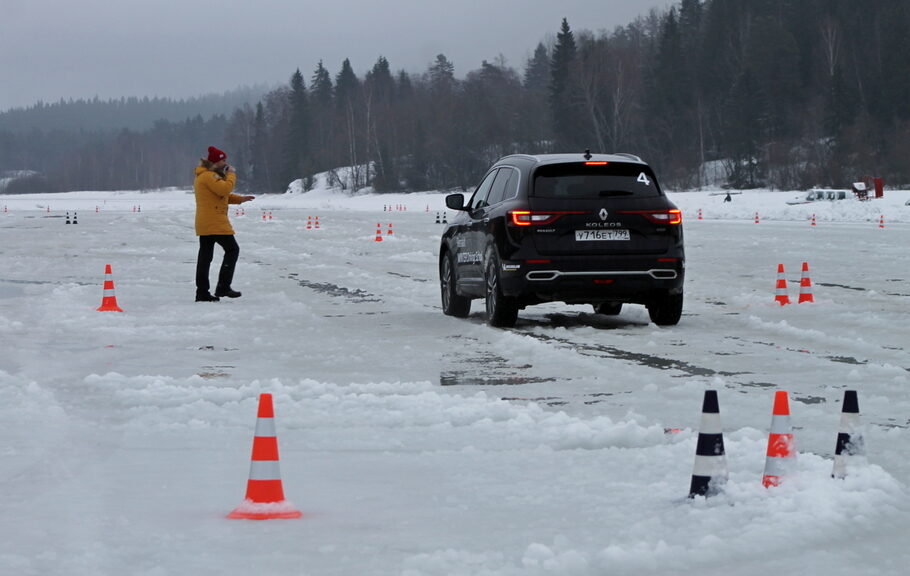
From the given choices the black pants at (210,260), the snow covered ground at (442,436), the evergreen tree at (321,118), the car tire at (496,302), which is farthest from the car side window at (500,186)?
the evergreen tree at (321,118)

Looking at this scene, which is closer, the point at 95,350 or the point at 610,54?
the point at 95,350

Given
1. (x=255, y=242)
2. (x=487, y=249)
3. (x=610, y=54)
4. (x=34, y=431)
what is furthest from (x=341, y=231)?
(x=610, y=54)

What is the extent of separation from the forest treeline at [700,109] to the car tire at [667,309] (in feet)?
244

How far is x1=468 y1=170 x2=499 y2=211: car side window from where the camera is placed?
48.7 ft

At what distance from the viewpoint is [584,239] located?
13070mm

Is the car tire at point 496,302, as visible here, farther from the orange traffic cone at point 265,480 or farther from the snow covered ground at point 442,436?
the orange traffic cone at point 265,480

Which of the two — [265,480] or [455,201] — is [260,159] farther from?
[265,480]

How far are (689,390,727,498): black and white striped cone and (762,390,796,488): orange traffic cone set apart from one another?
0.21 meters

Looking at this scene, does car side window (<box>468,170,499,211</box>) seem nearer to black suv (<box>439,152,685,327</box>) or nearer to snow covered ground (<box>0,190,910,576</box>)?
black suv (<box>439,152,685,327</box>)

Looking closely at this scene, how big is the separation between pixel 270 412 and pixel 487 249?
8.10 meters

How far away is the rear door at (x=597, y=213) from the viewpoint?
13.1 metres

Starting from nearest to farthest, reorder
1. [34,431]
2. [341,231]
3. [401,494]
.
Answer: [401,494] → [34,431] → [341,231]

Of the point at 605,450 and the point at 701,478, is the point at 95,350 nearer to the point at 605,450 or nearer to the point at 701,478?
the point at 605,450

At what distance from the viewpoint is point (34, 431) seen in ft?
25.5
